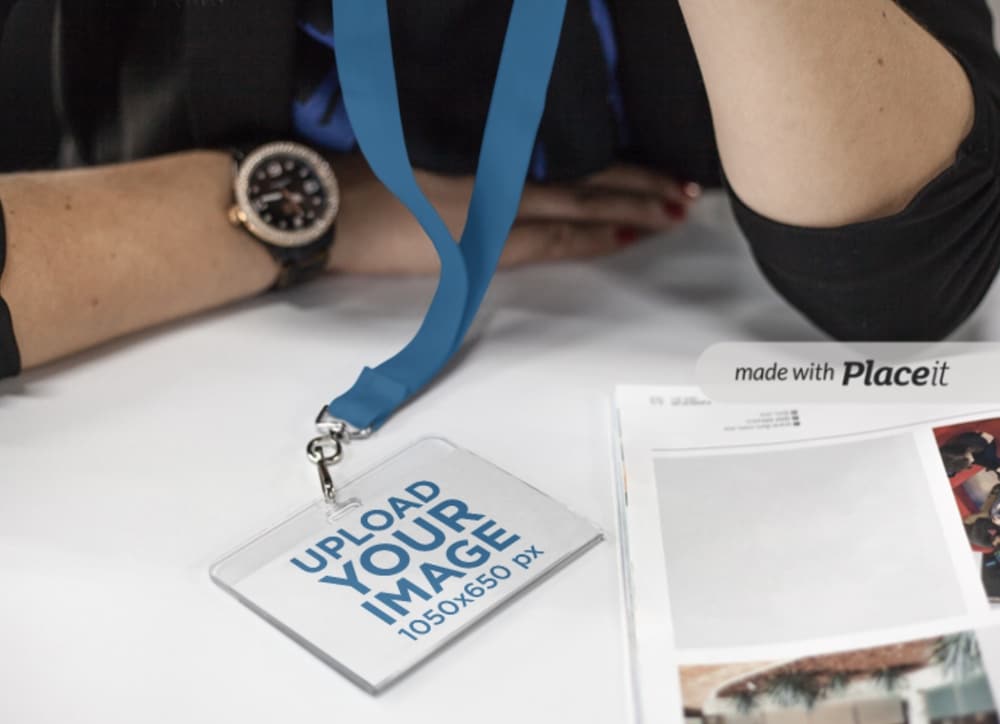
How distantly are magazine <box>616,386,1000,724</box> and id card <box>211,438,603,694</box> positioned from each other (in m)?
0.05

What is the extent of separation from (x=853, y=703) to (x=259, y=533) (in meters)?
0.27

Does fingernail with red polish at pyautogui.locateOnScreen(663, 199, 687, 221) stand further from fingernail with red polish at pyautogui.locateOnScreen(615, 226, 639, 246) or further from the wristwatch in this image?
the wristwatch

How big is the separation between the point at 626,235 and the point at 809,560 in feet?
1.21

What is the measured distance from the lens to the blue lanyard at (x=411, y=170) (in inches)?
22.5

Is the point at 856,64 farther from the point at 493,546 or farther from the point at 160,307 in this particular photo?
the point at 160,307

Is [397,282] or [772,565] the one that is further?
[397,282]

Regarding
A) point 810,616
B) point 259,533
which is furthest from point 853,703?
point 259,533

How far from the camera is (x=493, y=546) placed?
1.65 ft

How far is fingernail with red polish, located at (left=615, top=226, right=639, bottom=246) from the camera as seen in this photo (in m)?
0.79

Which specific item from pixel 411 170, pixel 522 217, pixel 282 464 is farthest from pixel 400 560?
pixel 522 217

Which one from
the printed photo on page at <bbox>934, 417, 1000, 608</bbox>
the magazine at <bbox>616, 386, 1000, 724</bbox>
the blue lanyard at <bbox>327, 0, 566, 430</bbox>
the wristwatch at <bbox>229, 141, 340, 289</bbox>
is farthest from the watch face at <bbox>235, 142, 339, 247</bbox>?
the printed photo on page at <bbox>934, 417, 1000, 608</bbox>

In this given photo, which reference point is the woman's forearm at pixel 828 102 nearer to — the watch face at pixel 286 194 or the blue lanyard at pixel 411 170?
the blue lanyard at pixel 411 170

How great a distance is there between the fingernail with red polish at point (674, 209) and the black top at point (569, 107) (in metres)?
0.04

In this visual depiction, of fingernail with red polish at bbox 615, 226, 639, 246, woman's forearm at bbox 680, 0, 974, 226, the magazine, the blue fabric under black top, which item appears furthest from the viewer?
fingernail with red polish at bbox 615, 226, 639, 246
